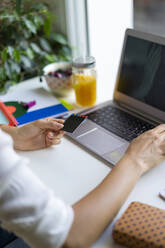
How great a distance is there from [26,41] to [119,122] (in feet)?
2.92

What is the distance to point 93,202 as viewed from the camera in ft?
2.26

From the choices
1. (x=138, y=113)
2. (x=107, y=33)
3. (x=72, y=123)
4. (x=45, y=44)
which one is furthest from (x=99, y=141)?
(x=45, y=44)

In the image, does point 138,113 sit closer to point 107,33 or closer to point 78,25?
point 107,33

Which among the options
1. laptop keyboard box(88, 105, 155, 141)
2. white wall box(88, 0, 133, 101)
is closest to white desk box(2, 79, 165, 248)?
laptop keyboard box(88, 105, 155, 141)

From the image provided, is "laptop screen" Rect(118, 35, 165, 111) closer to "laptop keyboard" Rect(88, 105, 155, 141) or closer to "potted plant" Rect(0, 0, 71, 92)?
"laptop keyboard" Rect(88, 105, 155, 141)

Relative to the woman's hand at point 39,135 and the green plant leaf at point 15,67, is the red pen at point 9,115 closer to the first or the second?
the woman's hand at point 39,135

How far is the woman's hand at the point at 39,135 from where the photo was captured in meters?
0.99

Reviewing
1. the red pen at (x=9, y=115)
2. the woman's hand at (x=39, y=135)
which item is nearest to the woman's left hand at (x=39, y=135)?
the woman's hand at (x=39, y=135)

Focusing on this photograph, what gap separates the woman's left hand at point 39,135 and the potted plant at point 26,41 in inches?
25.1

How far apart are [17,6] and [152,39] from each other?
0.84m

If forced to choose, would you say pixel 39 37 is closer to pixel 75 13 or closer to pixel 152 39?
pixel 75 13

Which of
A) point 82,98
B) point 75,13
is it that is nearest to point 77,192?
point 82,98

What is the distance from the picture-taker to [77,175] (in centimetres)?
87

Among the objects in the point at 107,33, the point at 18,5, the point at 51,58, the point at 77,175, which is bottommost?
the point at 77,175
